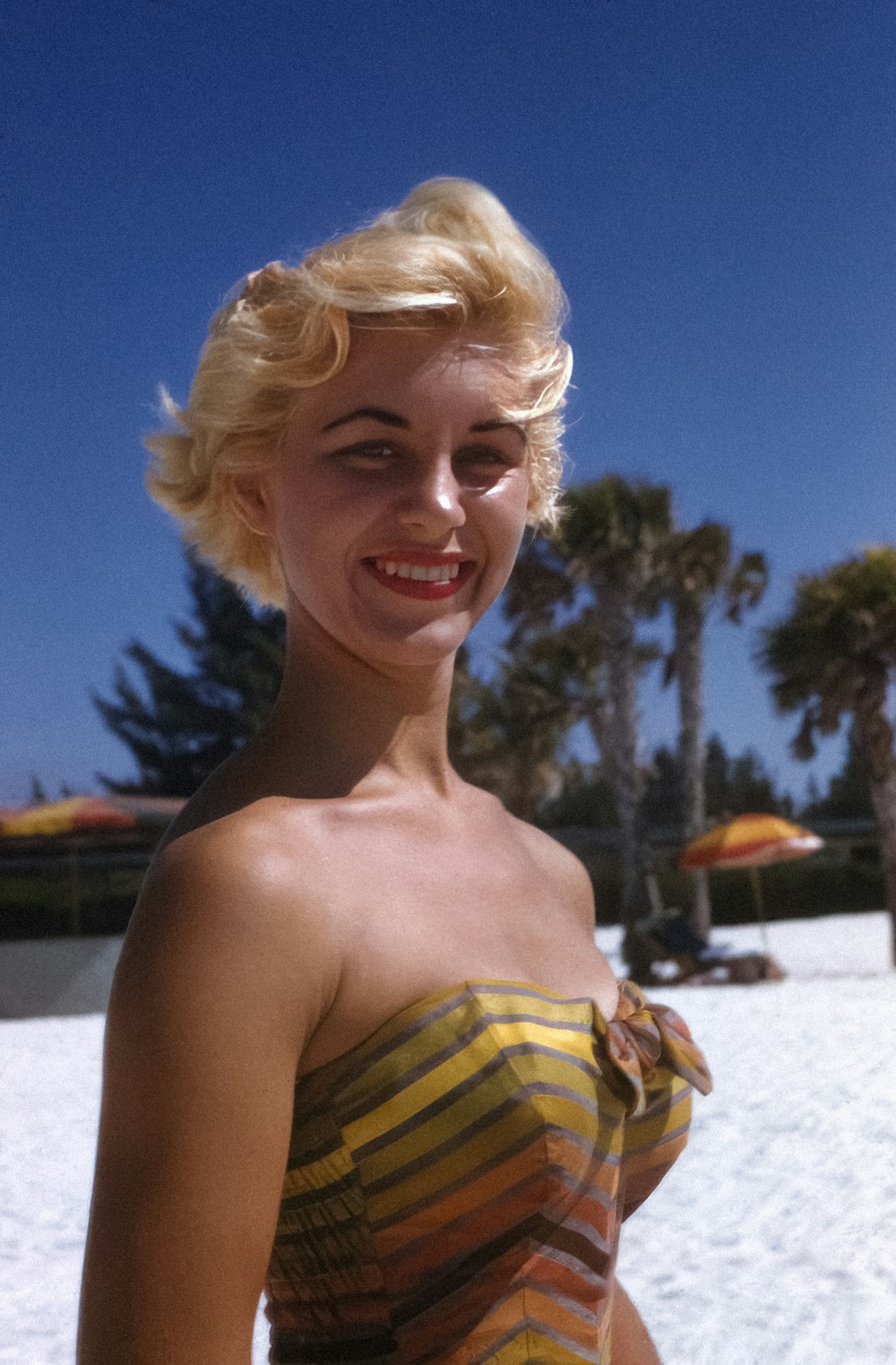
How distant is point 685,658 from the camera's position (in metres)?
20.4

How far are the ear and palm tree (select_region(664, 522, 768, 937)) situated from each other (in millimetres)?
19061

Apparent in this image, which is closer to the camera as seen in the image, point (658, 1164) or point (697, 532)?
point (658, 1164)

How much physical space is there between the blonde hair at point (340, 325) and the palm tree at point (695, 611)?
19.0m

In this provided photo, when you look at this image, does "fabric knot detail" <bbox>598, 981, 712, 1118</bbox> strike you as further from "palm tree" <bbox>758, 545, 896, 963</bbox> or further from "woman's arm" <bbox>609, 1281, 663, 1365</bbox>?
"palm tree" <bbox>758, 545, 896, 963</bbox>

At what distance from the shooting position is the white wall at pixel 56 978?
50.1ft

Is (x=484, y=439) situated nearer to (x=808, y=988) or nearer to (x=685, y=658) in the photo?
(x=808, y=988)

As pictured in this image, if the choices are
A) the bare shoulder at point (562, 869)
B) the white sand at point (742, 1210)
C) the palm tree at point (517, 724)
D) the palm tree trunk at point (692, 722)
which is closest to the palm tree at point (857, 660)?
the palm tree trunk at point (692, 722)

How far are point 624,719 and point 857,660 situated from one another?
3.51 metres

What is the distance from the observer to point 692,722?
20172 mm

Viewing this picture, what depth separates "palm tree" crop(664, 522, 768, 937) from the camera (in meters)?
20.2

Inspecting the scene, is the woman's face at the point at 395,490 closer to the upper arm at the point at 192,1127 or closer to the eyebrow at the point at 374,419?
the eyebrow at the point at 374,419

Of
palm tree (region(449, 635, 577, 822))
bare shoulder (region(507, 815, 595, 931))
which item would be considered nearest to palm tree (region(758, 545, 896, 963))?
palm tree (region(449, 635, 577, 822))

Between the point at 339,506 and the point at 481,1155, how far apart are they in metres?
0.60

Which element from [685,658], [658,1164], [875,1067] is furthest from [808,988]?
[658,1164]
